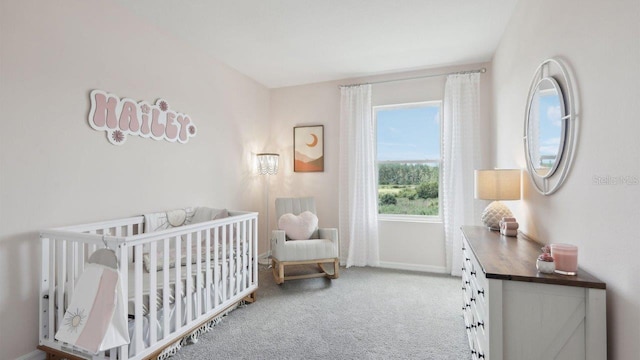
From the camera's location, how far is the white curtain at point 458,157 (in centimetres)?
335

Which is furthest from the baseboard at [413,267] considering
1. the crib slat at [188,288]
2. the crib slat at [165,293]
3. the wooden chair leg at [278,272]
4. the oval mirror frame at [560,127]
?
the crib slat at [165,293]

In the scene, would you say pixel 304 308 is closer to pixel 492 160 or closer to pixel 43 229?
pixel 43 229

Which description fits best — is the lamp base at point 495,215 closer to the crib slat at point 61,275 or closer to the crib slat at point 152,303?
the crib slat at point 152,303

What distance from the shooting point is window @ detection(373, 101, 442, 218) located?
12.0ft

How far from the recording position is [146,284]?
1868 mm

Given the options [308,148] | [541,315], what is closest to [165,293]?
[541,315]

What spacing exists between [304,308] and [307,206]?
4.46 feet

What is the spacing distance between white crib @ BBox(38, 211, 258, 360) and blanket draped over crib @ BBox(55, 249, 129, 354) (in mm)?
66

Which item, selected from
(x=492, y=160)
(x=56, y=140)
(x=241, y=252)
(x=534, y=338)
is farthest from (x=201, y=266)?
(x=492, y=160)

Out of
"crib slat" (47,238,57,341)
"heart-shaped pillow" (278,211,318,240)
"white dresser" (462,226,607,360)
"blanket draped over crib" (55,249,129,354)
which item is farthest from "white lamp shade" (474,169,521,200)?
"crib slat" (47,238,57,341)

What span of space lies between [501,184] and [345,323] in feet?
5.25

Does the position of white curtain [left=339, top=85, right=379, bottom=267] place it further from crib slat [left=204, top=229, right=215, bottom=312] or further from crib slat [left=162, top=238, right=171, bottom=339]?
crib slat [left=162, top=238, right=171, bottom=339]

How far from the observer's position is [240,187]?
12.2 ft

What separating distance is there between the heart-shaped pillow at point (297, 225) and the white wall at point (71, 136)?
3.23ft
